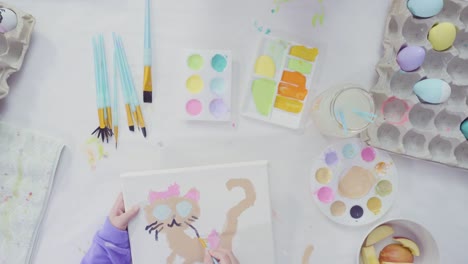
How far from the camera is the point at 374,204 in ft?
2.53

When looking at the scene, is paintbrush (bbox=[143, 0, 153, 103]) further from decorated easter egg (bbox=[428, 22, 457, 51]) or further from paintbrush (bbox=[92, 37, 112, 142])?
decorated easter egg (bbox=[428, 22, 457, 51])

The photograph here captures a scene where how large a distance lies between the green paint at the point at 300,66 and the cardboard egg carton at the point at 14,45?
40 centimetres

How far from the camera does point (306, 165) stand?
76 cm

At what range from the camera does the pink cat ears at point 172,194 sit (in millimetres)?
693

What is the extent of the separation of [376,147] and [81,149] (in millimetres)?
469

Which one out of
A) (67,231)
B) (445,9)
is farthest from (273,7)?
(67,231)

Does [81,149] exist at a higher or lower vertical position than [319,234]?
higher

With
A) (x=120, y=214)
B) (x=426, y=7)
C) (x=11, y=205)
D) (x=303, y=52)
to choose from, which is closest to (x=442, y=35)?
(x=426, y=7)

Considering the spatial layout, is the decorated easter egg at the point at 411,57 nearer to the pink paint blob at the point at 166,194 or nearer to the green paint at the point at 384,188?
the green paint at the point at 384,188

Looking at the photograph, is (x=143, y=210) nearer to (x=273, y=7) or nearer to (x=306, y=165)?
(x=306, y=165)

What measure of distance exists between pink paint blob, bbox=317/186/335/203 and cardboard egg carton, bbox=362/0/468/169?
102 millimetres

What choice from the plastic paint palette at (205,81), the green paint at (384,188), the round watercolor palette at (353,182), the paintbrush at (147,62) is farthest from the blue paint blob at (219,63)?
the green paint at (384,188)

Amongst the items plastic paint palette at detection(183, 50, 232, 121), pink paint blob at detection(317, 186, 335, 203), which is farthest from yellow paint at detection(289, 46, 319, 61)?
pink paint blob at detection(317, 186, 335, 203)

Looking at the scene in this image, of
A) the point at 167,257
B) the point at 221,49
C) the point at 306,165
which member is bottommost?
the point at 167,257
